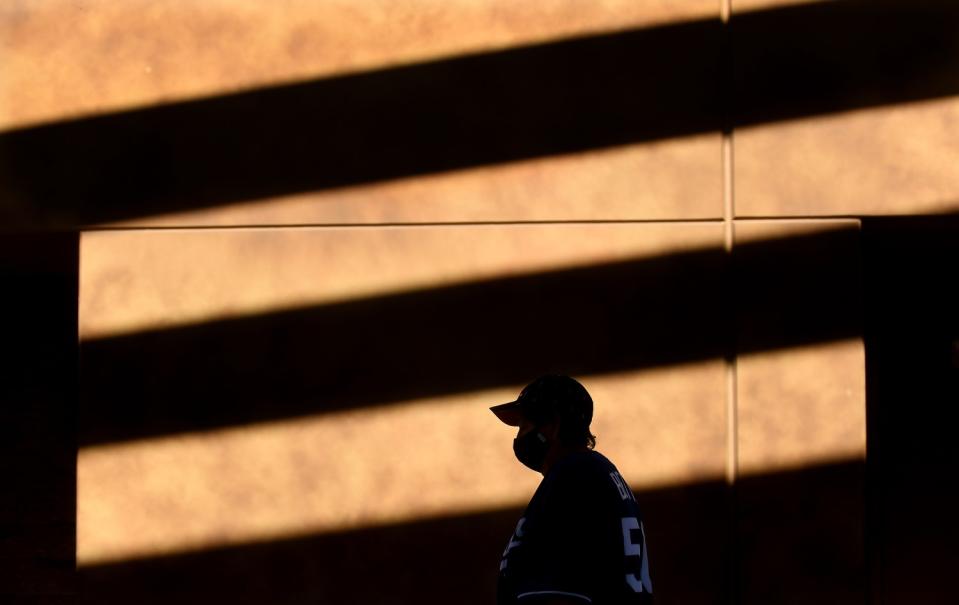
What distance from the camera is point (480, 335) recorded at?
4.17 m

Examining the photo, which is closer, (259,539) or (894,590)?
(259,539)

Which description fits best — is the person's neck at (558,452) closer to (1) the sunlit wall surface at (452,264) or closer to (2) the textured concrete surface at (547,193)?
(1) the sunlit wall surface at (452,264)

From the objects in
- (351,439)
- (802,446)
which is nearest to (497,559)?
(351,439)

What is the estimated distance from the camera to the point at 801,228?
4.18 metres

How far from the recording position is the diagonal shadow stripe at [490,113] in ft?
13.8

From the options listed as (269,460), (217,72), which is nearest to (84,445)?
(269,460)

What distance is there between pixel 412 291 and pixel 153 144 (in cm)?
128

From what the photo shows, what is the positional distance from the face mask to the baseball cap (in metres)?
0.05

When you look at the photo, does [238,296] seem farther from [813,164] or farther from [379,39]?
[813,164]

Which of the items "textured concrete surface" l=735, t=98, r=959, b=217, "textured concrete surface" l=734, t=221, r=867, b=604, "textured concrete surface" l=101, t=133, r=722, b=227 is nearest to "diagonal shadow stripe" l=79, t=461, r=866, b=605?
"textured concrete surface" l=734, t=221, r=867, b=604

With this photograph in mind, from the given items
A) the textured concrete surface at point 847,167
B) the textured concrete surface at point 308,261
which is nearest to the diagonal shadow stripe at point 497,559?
the textured concrete surface at point 308,261

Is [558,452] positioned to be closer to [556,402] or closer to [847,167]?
[556,402]

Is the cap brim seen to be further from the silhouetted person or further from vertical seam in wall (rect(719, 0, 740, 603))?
vertical seam in wall (rect(719, 0, 740, 603))

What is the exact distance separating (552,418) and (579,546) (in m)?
0.40
